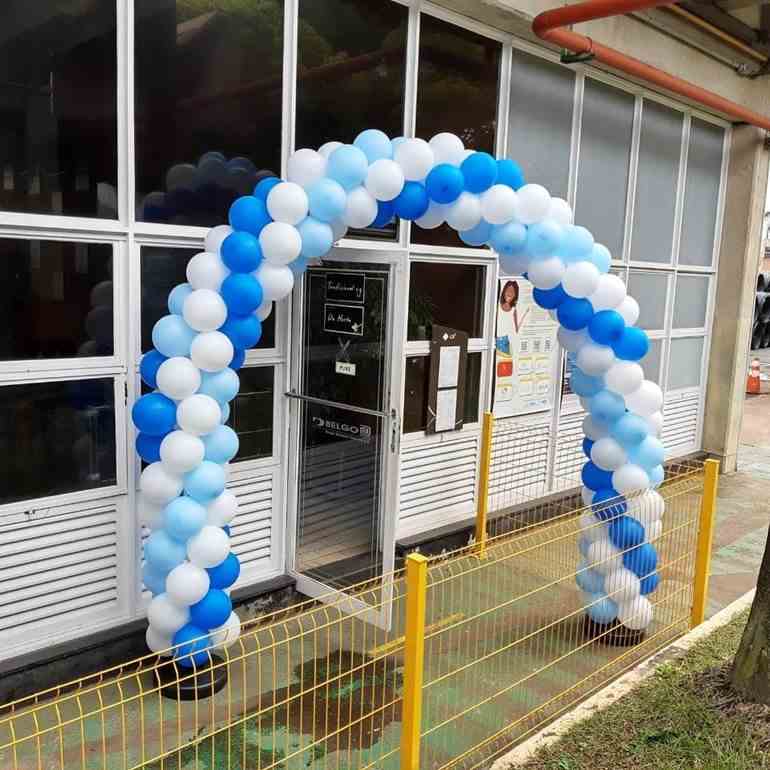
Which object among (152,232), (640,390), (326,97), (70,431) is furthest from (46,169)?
(640,390)

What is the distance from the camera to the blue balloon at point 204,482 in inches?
140

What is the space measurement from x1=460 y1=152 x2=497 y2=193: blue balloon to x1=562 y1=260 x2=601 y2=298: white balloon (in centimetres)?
65

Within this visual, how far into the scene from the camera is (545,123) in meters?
6.16

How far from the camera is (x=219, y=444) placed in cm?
366

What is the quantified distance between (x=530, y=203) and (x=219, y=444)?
1951 millimetres

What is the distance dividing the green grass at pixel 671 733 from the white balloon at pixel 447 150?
2.72 meters

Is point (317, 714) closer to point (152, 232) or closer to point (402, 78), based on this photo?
point (152, 232)

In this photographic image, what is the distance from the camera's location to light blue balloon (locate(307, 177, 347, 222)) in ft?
12.0

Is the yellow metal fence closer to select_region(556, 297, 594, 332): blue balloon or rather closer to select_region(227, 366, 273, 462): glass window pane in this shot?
select_region(227, 366, 273, 462): glass window pane

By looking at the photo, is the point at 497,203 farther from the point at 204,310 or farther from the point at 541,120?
the point at 541,120

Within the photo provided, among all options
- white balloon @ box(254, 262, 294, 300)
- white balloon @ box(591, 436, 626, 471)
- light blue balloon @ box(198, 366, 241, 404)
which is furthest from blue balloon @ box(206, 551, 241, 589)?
white balloon @ box(591, 436, 626, 471)

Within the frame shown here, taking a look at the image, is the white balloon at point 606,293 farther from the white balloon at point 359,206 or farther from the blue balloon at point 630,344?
the white balloon at point 359,206

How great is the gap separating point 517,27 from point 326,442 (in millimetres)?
3239

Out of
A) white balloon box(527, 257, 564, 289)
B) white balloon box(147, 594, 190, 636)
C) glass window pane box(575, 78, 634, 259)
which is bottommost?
white balloon box(147, 594, 190, 636)
